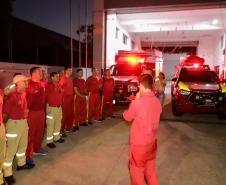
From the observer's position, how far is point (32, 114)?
18.6 feet

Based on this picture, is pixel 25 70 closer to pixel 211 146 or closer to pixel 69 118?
pixel 69 118

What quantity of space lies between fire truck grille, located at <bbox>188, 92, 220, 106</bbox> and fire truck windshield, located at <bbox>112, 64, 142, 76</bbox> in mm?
4790

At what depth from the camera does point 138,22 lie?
21828 millimetres

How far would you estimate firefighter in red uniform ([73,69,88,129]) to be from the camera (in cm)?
A: 874

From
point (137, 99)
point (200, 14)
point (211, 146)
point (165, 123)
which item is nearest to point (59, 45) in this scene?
point (200, 14)

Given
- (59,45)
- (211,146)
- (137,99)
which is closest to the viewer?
(137,99)

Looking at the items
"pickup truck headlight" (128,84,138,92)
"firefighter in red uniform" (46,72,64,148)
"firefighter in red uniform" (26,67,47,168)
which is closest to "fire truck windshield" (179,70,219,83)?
"pickup truck headlight" (128,84,138,92)

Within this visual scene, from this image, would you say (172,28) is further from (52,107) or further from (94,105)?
(52,107)

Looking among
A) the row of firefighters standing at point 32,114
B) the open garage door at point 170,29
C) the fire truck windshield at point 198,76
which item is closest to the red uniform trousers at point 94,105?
the row of firefighters standing at point 32,114

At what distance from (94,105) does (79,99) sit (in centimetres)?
110

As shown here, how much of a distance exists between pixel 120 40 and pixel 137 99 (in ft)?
62.9

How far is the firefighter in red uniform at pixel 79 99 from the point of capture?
874 cm

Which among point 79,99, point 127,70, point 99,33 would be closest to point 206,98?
point 79,99

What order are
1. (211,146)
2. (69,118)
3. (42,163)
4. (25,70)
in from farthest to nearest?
1. (25,70)
2. (69,118)
3. (211,146)
4. (42,163)
